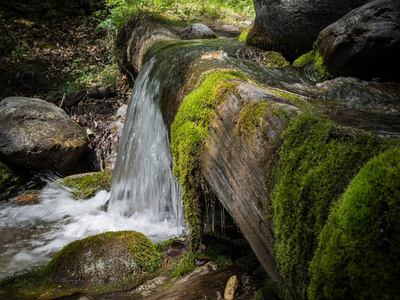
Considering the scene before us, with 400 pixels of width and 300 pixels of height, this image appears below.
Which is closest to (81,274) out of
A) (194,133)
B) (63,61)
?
(194,133)

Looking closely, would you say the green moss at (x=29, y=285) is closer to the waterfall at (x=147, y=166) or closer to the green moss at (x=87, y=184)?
Answer: the waterfall at (x=147, y=166)

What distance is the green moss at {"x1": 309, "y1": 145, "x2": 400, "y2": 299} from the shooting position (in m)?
0.98

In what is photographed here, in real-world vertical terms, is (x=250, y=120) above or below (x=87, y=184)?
→ above

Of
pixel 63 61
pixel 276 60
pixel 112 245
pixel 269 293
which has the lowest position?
pixel 269 293

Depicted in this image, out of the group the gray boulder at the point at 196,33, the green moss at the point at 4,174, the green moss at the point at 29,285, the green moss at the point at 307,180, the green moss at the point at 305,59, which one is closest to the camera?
the green moss at the point at 307,180

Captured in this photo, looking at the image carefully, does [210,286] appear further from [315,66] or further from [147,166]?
[315,66]

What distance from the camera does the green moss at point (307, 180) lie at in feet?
4.20

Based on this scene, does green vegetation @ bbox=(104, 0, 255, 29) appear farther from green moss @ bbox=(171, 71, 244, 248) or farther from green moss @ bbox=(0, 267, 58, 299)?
green moss @ bbox=(0, 267, 58, 299)

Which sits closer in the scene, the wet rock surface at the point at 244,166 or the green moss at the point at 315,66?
the wet rock surface at the point at 244,166

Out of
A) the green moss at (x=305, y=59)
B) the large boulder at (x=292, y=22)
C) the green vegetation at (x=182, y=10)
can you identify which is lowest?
the green moss at (x=305, y=59)

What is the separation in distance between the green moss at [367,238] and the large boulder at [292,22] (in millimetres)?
4898

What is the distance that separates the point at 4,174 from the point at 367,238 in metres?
7.07

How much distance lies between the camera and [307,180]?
1.42 m

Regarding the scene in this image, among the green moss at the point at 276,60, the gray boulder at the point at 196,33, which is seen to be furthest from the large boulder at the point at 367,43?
the gray boulder at the point at 196,33
